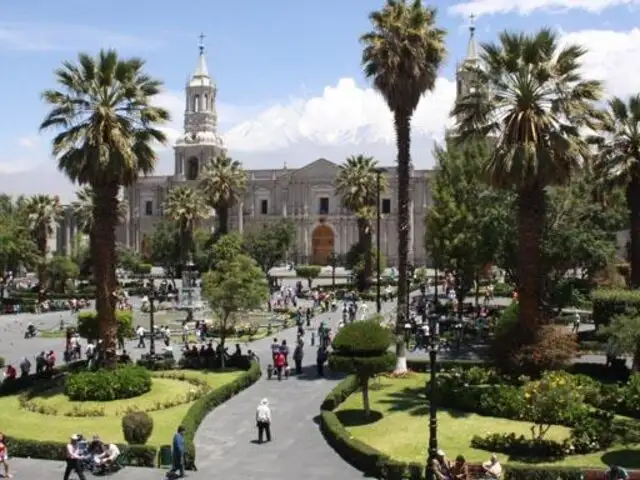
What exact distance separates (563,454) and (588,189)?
18.8m

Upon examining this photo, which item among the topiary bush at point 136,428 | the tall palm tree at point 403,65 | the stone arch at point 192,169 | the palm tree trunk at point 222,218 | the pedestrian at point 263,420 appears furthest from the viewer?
the stone arch at point 192,169

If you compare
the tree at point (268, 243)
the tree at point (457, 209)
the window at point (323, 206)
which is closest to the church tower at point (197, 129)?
the window at point (323, 206)

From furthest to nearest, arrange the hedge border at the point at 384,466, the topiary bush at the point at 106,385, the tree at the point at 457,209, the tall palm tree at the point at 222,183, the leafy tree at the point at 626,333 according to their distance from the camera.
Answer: the tall palm tree at the point at 222,183 → the tree at the point at 457,209 → the topiary bush at the point at 106,385 → the leafy tree at the point at 626,333 → the hedge border at the point at 384,466

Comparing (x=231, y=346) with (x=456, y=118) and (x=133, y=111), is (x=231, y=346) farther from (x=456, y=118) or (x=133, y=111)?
(x=456, y=118)

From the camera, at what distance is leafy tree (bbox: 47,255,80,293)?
60.4m

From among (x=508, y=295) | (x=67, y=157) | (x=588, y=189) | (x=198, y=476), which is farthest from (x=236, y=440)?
(x=508, y=295)

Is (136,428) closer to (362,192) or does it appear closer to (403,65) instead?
(403,65)

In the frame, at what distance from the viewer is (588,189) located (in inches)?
1310

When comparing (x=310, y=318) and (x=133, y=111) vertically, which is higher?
(x=133, y=111)

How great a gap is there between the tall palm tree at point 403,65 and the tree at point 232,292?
535 centimetres

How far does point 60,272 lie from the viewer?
60438mm

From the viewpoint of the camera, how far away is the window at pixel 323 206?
87.3m

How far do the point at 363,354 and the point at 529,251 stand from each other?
5048 mm

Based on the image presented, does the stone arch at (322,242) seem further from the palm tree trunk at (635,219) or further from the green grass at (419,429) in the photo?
the green grass at (419,429)
